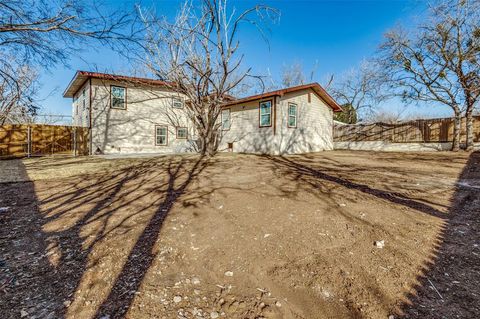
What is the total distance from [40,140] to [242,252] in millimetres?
15661

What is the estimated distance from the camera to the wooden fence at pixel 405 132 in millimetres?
14609

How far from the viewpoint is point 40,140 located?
45.0 feet

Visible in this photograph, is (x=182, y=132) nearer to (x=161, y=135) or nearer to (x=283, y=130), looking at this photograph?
(x=161, y=135)

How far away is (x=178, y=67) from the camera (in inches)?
406

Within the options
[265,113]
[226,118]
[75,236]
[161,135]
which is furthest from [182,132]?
[75,236]

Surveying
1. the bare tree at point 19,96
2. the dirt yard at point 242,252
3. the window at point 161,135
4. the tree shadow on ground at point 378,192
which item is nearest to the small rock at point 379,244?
the dirt yard at point 242,252

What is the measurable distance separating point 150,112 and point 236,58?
28.7 feet

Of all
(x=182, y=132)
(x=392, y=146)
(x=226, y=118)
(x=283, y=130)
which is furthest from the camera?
(x=182, y=132)

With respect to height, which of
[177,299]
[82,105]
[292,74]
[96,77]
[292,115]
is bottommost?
[177,299]

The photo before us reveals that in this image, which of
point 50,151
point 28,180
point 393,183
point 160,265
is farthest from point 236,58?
point 50,151

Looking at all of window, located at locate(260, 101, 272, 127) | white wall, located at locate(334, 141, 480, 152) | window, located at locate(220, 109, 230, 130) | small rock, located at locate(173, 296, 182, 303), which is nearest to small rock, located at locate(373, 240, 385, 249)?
small rock, located at locate(173, 296, 182, 303)

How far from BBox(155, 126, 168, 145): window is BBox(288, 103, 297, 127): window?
28.4 ft

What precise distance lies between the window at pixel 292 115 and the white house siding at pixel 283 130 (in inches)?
9.8

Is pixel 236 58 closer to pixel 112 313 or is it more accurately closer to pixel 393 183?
pixel 393 183
